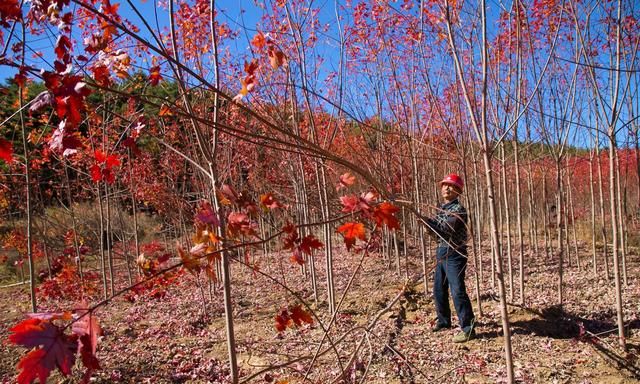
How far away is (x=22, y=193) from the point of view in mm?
8594

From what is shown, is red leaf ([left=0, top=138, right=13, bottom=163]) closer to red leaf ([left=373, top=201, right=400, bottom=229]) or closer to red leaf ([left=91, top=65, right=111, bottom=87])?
red leaf ([left=91, top=65, right=111, bottom=87])

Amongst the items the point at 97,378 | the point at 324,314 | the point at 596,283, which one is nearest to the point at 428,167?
the point at 596,283

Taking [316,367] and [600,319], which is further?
[600,319]

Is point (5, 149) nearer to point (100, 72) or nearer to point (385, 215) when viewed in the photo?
point (100, 72)

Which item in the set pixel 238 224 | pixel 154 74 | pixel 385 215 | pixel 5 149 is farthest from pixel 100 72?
pixel 385 215

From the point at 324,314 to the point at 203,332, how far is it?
1.45 metres

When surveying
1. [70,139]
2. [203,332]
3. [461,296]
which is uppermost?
[70,139]

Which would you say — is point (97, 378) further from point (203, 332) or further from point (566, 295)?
point (566, 295)

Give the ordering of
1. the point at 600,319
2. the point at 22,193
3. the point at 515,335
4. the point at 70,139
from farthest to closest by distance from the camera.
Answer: the point at 22,193
the point at 600,319
the point at 515,335
the point at 70,139

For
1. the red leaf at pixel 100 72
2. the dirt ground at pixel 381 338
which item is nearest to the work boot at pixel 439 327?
the dirt ground at pixel 381 338

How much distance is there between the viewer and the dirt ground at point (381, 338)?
331 cm

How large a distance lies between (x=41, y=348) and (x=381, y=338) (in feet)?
6.39

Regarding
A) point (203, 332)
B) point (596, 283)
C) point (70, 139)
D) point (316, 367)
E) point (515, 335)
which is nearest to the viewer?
point (70, 139)

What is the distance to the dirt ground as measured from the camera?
10.9ft
